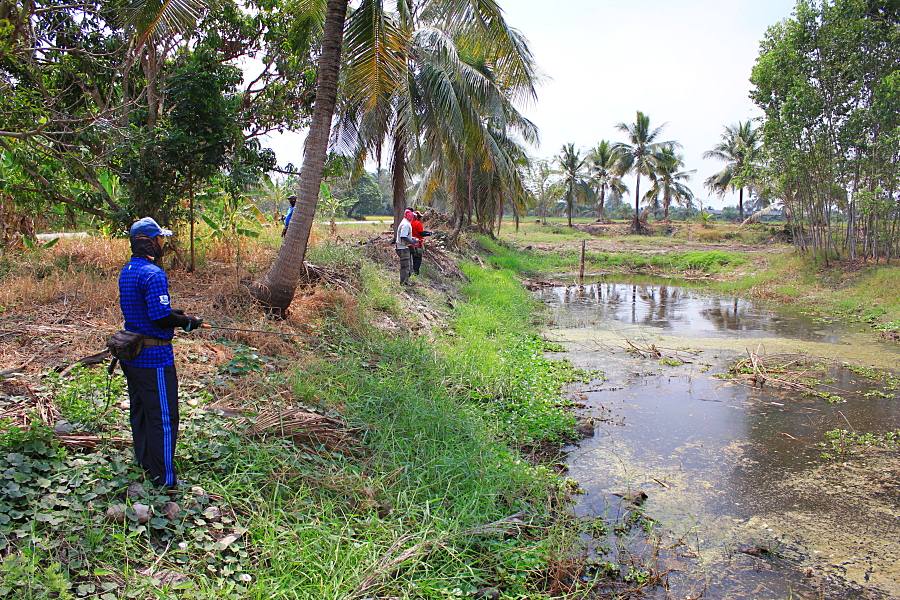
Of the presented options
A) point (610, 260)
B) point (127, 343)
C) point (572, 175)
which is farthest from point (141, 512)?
point (572, 175)

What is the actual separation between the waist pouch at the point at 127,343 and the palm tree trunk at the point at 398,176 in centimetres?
1150

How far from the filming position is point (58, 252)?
862 centimetres

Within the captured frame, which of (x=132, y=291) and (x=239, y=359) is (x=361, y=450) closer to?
(x=239, y=359)

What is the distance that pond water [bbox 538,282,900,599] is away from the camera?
4.36 m

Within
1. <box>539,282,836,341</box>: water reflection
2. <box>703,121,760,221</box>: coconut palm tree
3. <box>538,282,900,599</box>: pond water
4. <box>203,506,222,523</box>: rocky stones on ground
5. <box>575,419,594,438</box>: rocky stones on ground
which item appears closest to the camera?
<box>203,506,222,523</box>: rocky stones on ground

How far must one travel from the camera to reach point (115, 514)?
137 inches

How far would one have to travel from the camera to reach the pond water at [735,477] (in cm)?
436

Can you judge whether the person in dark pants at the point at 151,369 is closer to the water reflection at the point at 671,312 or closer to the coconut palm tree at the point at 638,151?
the water reflection at the point at 671,312

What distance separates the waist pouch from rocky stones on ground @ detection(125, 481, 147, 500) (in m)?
0.82

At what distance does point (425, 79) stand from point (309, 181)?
7980 mm

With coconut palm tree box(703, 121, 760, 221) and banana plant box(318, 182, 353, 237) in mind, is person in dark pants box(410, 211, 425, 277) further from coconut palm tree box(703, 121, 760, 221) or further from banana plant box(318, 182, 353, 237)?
coconut palm tree box(703, 121, 760, 221)

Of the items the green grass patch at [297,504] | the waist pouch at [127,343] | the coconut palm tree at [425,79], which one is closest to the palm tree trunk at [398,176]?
the coconut palm tree at [425,79]

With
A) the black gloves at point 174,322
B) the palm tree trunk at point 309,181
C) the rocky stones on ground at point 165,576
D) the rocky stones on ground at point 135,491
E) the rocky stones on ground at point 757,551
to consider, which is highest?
the palm tree trunk at point 309,181

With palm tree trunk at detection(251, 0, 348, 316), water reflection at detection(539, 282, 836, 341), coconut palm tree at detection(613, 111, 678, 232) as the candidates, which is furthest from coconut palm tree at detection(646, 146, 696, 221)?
palm tree trunk at detection(251, 0, 348, 316)
